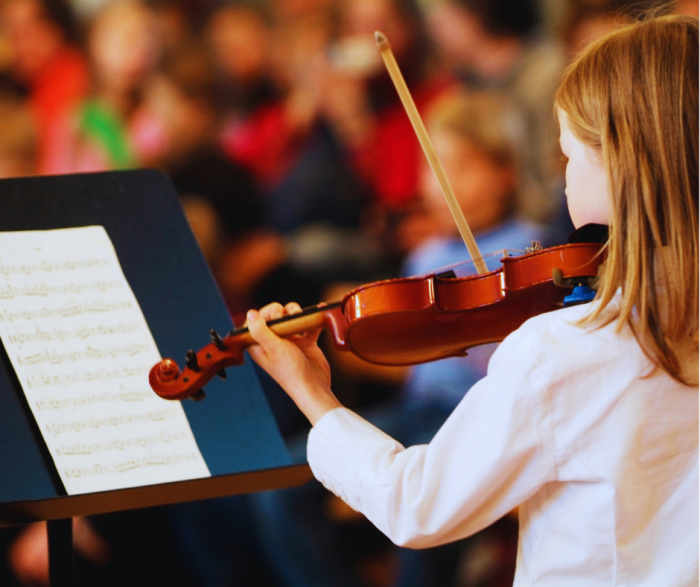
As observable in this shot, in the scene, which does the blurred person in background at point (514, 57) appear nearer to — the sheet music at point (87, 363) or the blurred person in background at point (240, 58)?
the blurred person in background at point (240, 58)

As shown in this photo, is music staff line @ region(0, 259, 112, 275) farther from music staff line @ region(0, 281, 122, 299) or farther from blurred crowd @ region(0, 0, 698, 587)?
blurred crowd @ region(0, 0, 698, 587)

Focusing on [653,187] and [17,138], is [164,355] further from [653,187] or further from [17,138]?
[17,138]

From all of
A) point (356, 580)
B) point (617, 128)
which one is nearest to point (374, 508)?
point (617, 128)

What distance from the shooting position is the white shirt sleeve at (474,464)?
0.74 metres

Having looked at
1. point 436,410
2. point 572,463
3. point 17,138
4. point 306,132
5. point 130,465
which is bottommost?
point 436,410

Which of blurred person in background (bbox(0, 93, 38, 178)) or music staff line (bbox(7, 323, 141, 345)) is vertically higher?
blurred person in background (bbox(0, 93, 38, 178))

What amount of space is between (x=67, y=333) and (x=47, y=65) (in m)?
1.74

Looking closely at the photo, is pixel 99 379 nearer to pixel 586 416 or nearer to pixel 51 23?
pixel 586 416

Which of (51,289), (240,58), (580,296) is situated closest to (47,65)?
(240,58)

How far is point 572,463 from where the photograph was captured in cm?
75

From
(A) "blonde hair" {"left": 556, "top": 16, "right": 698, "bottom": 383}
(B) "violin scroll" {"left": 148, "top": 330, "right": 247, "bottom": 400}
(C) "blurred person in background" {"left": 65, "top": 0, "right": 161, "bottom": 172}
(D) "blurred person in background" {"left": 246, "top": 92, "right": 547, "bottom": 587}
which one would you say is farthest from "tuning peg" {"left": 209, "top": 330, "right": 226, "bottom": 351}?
(C) "blurred person in background" {"left": 65, "top": 0, "right": 161, "bottom": 172}

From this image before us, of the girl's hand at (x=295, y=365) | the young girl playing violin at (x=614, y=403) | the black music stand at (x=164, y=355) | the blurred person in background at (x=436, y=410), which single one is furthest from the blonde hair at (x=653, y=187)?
the blurred person in background at (x=436, y=410)

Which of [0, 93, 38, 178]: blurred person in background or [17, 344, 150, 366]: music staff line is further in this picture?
[0, 93, 38, 178]: blurred person in background

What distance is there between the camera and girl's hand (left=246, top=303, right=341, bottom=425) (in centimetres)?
91
